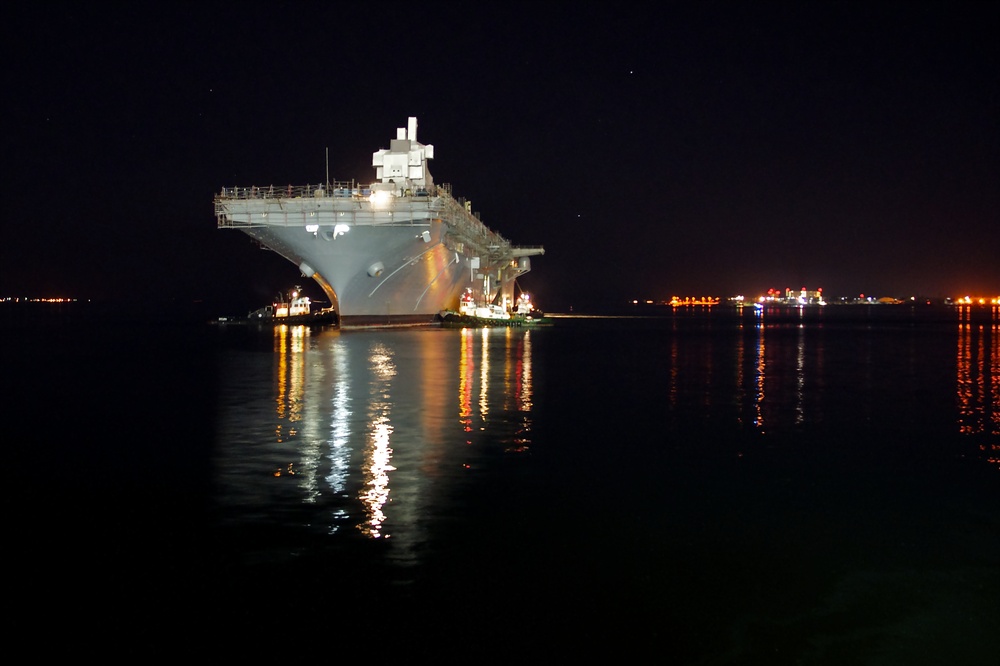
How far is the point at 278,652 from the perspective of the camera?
552 centimetres

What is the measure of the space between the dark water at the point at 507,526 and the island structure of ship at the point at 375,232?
27.0 metres

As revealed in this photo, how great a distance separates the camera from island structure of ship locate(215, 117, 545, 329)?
45000mm

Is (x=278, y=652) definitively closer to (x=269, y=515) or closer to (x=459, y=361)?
(x=269, y=515)

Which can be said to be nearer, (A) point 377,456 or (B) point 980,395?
(A) point 377,456

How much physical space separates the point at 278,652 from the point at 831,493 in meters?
7.01

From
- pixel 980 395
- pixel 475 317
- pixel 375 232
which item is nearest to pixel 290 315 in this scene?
pixel 475 317

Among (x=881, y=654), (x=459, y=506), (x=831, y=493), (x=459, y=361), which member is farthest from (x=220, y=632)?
(x=459, y=361)

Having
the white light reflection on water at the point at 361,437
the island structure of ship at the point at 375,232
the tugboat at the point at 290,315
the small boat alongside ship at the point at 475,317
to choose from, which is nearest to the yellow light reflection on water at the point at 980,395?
the white light reflection on water at the point at 361,437

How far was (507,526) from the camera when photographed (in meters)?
8.35

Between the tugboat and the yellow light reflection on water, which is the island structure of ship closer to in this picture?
the tugboat

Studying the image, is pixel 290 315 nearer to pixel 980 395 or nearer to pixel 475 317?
pixel 475 317

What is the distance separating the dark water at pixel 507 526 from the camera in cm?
584

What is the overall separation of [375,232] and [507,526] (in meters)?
38.7

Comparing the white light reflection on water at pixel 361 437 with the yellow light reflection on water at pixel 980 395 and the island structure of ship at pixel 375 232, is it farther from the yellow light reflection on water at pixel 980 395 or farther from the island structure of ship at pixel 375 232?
the island structure of ship at pixel 375 232
